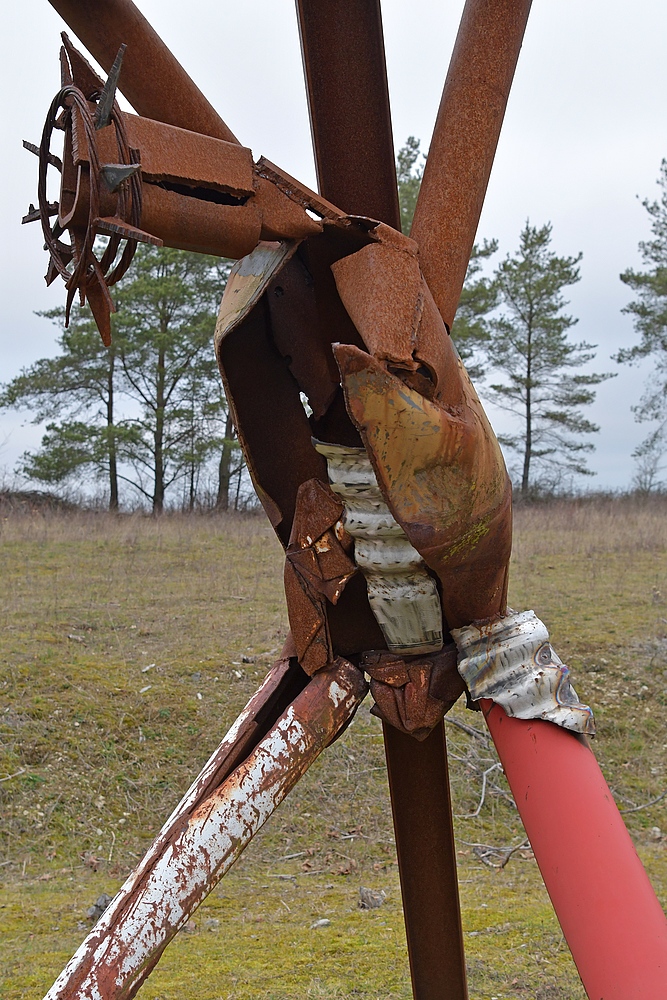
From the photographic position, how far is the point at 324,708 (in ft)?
6.29

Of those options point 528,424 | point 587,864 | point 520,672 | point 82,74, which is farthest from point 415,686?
point 528,424

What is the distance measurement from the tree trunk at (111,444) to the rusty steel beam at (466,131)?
1547cm

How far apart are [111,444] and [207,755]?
1322 centimetres

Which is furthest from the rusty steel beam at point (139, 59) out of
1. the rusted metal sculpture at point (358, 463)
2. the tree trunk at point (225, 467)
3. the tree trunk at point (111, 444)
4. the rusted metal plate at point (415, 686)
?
the tree trunk at point (225, 467)

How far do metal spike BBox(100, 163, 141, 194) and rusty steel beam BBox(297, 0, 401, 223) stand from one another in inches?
Answer: 26.1

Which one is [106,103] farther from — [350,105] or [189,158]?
[350,105]

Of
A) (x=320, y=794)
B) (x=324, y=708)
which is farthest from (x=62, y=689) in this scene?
(x=324, y=708)

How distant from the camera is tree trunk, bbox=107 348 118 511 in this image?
1778cm

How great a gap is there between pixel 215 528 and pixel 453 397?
35.0 ft

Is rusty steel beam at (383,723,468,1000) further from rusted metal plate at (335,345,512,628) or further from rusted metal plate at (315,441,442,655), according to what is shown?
rusted metal plate at (335,345,512,628)

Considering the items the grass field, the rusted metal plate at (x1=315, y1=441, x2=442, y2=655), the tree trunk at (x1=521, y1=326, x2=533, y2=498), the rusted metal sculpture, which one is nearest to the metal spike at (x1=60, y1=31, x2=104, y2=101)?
the rusted metal sculpture

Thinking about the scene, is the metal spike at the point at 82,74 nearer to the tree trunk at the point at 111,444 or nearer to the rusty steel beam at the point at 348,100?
the rusty steel beam at the point at 348,100

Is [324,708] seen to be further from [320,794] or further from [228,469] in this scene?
[228,469]

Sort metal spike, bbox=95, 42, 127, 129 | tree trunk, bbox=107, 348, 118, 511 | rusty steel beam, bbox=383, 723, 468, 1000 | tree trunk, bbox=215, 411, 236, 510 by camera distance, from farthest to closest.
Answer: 1. tree trunk, bbox=215, 411, 236, 510
2. tree trunk, bbox=107, 348, 118, 511
3. rusty steel beam, bbox=383, 723, 468, 1000
4. metal spike, bbox=95, 42, 127, 129
